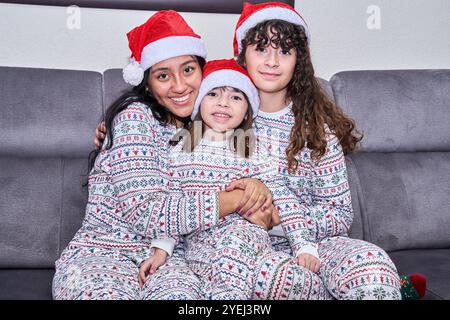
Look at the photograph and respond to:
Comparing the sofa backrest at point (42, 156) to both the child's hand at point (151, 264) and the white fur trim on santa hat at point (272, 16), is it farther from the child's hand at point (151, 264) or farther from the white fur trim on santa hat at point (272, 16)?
the white fur trim on santa hat at point (272, 16)

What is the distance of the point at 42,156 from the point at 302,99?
0.83 meters

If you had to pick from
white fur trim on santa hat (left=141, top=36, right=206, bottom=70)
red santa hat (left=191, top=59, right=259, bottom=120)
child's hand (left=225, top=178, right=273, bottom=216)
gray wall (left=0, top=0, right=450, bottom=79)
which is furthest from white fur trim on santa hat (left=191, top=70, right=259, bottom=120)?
gray wall (left=0, top=0, right=450, bottom=79)

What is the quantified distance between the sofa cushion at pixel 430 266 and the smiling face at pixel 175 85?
794 millimetres

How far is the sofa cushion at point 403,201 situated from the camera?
6.75 feet

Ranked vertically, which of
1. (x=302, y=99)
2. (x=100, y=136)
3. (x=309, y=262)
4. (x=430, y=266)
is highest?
(x=302, y=99)

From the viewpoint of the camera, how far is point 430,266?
190 cm

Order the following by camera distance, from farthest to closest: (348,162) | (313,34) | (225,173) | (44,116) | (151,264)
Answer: (313,34), (348,162), (44,116), (225,173), (151,264)

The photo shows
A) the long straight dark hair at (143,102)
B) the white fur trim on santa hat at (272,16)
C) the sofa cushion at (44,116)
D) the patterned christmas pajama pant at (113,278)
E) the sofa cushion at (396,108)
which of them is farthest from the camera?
the sofa cushion at (396,108)

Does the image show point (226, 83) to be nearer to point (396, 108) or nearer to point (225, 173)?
point (225, 173)

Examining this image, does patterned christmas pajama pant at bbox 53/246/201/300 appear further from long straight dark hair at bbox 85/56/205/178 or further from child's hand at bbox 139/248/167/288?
long straight dark hair at bbox 85/56/205/178

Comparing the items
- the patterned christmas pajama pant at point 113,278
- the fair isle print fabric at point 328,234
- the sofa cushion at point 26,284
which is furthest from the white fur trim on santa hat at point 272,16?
the sofa cushion at point 26,284

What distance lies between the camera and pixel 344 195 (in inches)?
71.2

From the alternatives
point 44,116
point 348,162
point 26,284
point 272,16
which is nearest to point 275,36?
point 272,16

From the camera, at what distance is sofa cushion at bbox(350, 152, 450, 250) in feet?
6.75
